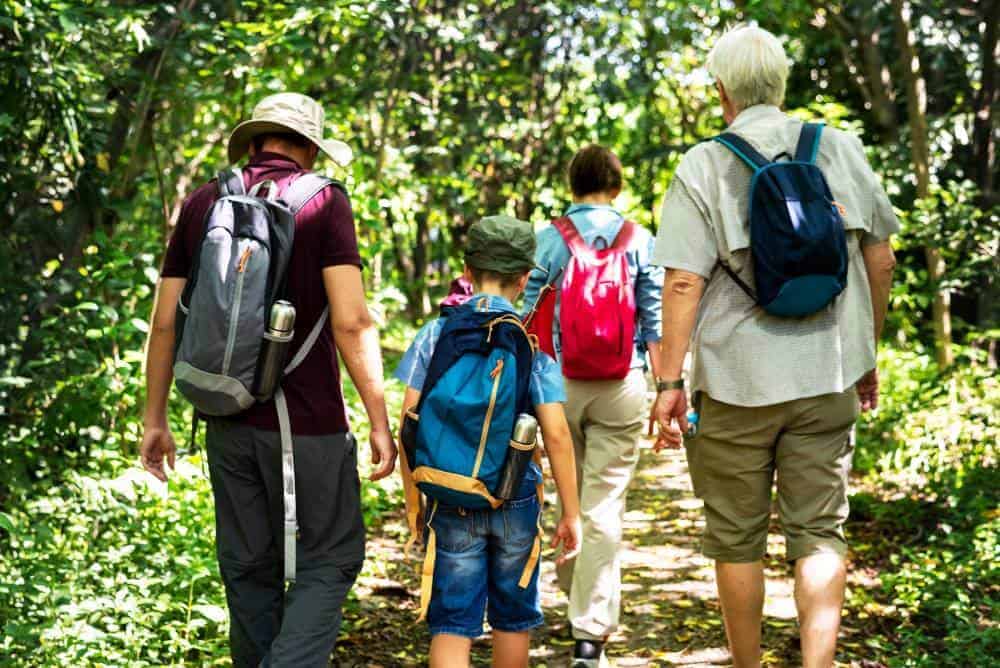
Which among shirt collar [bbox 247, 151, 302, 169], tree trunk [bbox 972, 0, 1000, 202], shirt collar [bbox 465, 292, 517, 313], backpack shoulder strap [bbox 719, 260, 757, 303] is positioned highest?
tree trunk [bbox 972, 0, 1000, 202]

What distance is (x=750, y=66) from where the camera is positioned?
12.4 feet

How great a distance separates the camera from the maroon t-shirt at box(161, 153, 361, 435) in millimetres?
3424

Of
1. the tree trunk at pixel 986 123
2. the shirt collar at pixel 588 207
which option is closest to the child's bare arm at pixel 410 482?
the shirt collar at pixel 588 207

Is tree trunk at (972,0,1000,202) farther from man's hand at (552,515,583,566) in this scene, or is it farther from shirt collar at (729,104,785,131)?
man's hand at (552,515,583,566)

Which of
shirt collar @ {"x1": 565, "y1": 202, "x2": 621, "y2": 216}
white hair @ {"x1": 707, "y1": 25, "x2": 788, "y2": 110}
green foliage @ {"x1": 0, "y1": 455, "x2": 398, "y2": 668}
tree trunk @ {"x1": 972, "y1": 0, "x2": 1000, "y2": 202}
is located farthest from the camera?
tree trunk @ {"x1": 972, "y1": 0, "x2": 1000, "y2": 202}

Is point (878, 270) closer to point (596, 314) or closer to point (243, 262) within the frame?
point (596, 314)

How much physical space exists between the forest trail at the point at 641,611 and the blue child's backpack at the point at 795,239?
1940 millimetres

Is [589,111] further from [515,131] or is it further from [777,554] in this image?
[777,554]

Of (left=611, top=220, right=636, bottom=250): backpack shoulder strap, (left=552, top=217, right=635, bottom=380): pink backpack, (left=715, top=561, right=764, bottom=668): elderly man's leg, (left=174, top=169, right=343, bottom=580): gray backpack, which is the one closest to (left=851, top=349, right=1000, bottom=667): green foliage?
(left=715, top=561, right=764, bottom=668): elderly man's leg

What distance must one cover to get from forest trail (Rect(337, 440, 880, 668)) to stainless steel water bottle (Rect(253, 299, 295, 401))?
1.96 meters

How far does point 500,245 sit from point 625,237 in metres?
1.36

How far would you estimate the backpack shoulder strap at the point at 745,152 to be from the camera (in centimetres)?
367

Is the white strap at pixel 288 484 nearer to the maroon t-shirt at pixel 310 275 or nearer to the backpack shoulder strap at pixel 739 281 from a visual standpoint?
the maroon t-shirt at pixel 310 275

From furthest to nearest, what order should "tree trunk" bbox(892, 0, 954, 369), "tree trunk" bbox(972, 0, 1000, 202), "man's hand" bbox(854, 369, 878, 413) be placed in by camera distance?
"tree trunk" bbox(972, 0, 1000, 202) < "tree trunk" bbox(892, 0, 954, 369) < "man's hand" bbox(854, 369, 878, 413)
